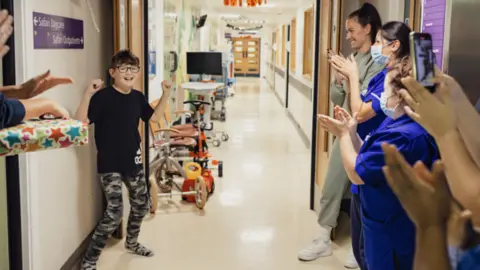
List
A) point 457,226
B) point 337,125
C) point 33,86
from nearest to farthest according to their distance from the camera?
point 457,226 → point 33,86 → point 337,125

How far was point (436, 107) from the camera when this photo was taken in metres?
1.21

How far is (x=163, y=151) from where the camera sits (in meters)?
5.25

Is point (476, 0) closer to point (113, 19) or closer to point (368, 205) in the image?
point (368, 205)

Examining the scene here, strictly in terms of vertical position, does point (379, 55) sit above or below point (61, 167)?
above

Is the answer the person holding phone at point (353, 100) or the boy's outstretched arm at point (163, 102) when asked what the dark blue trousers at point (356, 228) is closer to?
the person holding phone at point (353, 100)

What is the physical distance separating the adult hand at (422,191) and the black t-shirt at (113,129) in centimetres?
251

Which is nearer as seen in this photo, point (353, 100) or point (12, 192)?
point (12, 192)

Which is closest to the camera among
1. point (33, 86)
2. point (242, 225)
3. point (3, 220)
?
point (33, 86)

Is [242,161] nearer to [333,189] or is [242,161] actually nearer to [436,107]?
[333,189]

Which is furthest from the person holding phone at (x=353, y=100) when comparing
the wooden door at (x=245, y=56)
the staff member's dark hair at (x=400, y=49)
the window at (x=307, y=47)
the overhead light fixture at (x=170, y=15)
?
the wooden door at (x=245, y=56)

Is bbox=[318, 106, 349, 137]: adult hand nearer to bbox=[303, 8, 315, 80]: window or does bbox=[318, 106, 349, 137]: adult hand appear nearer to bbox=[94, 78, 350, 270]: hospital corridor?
Result: bbox=[94, 78, 350, 270]: hospital corridor

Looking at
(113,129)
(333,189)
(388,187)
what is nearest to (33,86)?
(388,187)

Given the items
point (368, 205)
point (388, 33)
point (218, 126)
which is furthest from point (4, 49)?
point (218, 126)

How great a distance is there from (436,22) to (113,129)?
1986 mm
